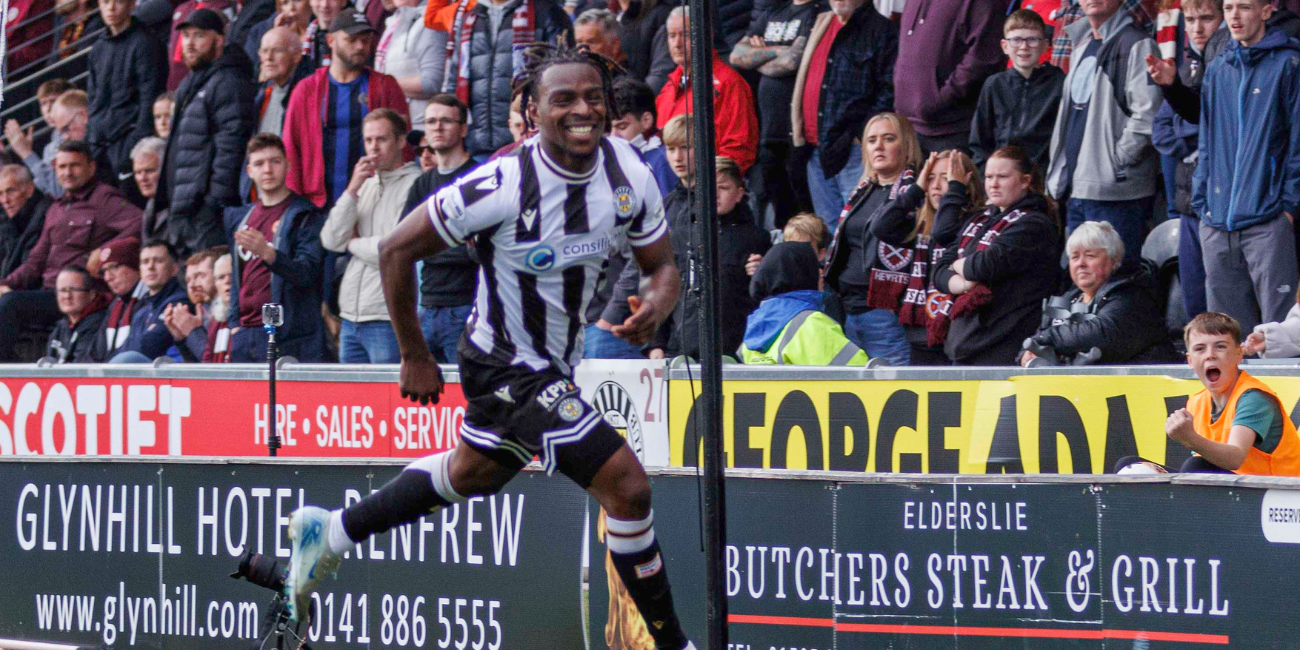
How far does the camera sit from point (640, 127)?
1127 centimetres

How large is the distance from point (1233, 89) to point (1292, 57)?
1.14 ft

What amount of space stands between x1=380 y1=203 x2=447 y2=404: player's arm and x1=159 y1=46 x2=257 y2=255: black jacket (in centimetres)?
822

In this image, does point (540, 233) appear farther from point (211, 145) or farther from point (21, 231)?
point (21, 231)

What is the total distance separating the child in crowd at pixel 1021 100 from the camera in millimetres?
10234

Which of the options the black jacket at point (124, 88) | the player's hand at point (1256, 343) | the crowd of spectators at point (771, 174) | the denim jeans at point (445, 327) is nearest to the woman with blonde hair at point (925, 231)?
the crowd of spectators at point (771, 174)

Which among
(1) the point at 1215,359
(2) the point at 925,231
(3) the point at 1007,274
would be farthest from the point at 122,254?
(1) the point at 1215,359

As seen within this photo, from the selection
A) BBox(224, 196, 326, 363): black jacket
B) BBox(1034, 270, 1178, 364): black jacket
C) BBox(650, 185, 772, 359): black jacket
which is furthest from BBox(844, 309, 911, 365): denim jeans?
BBox(224, 196, 326, 363): black jacket

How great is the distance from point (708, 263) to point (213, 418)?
646cm

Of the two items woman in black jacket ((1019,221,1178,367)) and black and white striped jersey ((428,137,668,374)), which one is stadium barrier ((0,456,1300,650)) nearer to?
black and white striped jersey ((428,137,668,374))

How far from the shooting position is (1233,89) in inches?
362

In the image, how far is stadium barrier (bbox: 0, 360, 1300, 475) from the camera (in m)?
8.06

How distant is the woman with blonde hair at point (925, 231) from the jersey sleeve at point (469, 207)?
4.33m

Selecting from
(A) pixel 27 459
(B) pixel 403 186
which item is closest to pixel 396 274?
(A) pixel 27 459

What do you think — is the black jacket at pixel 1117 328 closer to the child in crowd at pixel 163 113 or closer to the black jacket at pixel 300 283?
the black jacket at pixel 300 283
